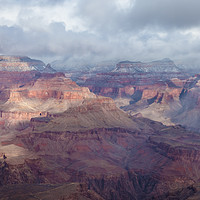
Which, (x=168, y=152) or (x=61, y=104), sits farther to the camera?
(x=61, y=104)

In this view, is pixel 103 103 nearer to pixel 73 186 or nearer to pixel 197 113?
pixel 197 113

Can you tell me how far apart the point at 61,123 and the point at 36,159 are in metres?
37.1

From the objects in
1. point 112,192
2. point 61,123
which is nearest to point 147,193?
point 112,192

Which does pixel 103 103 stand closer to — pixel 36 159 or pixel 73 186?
pixel 36 159

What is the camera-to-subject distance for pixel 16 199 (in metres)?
65.5

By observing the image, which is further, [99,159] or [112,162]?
Result: [99,159]

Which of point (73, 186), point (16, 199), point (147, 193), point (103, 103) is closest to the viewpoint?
point (16, 199)

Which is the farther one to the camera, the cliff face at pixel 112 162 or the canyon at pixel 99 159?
the cliff face at pixel 112 162

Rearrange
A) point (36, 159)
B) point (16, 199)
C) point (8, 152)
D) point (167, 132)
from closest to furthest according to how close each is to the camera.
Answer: point (16, 199), point (36, 159), point (8, 152), point (167, 132)

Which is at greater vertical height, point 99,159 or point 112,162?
point 99,159

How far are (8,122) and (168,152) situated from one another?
308 feet

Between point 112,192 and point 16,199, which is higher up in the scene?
point 16,199

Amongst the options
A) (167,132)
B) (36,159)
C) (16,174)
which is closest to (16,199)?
(16,174)

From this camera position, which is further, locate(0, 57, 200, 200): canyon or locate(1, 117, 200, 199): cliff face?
locate(1, 117, 200, 199): cliff face
